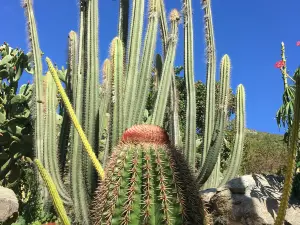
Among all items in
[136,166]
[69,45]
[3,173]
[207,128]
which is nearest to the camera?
[136,166]

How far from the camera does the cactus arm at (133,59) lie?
3.95 m

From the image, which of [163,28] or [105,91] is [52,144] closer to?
[105,91]

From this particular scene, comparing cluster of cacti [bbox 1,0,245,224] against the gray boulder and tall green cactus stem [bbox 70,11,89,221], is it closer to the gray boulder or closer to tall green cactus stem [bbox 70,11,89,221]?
tall green cactus stem [bbox 70,11,89,221]

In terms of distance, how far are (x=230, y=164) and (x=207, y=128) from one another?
539 mm

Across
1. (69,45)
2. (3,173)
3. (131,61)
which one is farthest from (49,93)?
(3,173)

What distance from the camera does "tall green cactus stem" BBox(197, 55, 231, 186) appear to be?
4488 mm

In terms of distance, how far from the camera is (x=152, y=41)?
14.0 feet

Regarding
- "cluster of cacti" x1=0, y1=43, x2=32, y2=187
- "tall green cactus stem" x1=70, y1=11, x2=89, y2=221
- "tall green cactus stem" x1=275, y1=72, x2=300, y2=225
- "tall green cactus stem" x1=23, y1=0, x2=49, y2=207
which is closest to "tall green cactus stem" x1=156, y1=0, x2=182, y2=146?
"tall green cactus stem" x1=70, y1=11, x2=89, y2=221

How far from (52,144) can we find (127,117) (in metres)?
1.13

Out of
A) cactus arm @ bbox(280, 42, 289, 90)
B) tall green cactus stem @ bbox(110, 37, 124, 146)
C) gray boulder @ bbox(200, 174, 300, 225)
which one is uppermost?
cactus arm @ bbox(280, 42, 289, 90)

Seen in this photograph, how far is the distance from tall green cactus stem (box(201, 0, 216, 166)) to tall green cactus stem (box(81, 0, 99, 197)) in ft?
4.01

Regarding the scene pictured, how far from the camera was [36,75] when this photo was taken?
195 inches

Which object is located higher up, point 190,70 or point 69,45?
point 69,45

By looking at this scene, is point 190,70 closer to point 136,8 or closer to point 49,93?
point 136,8
